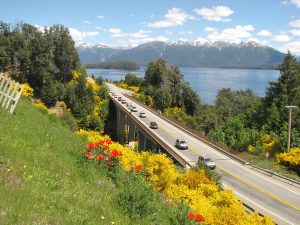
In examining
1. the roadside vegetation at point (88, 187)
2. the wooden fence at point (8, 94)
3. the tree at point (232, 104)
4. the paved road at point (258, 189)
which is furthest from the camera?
the tree at point (232, 104)

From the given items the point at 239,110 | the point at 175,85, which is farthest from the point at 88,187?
the point at 239,110

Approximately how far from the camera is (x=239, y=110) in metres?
106

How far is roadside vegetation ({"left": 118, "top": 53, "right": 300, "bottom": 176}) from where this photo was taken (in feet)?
144

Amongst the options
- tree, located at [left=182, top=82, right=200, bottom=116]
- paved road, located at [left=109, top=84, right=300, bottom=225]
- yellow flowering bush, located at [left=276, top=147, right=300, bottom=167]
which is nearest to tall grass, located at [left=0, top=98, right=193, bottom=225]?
paved road, located at [left=109, top=84, right=300, bottom=225]

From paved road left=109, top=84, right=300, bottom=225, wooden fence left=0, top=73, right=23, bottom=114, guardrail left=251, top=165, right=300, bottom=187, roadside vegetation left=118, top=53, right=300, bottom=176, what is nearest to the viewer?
wooden fence left=0, top=73, right=23, bottom=114

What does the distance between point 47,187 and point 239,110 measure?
102286 mm

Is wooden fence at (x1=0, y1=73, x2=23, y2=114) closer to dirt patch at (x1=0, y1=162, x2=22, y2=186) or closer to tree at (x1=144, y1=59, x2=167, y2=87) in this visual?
dirt patch at (x1=0, y1=162, x2=22, y2=186)

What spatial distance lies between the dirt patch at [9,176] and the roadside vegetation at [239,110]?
29.1 metres

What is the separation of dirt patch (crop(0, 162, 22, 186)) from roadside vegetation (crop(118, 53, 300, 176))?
29150 mm

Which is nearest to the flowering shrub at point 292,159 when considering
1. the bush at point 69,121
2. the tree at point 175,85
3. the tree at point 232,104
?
the bush at point 69,121

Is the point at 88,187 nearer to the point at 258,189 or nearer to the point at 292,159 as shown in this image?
the point at 258,189

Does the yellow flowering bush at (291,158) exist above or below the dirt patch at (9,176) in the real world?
below

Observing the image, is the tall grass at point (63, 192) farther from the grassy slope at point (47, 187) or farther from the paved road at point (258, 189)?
the paved road at point (258, 189)

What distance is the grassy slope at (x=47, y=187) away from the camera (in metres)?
5.73
